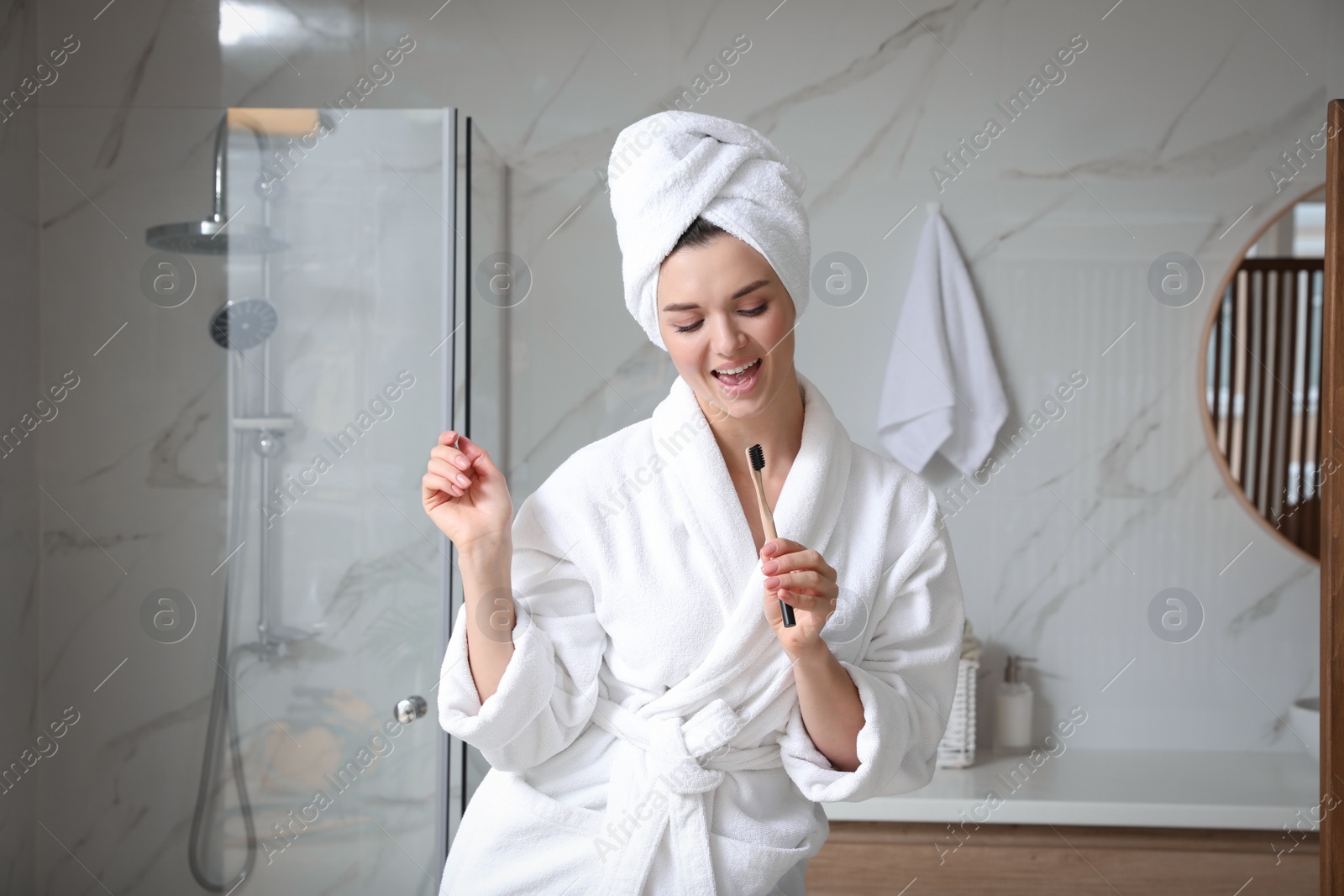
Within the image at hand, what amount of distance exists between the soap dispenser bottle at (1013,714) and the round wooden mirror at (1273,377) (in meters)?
0.57

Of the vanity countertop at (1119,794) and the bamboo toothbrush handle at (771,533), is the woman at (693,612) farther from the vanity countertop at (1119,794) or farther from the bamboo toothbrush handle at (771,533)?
the vanity countertop at (1119,794)

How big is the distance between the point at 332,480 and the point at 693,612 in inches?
29.6

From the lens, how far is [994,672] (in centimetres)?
196

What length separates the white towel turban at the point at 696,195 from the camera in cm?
88

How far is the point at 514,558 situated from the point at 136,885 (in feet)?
3.58

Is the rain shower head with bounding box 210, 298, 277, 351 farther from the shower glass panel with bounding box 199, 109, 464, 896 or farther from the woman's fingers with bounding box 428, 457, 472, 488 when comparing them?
the woman's fingers with bounding box 428, 457, 472, 488

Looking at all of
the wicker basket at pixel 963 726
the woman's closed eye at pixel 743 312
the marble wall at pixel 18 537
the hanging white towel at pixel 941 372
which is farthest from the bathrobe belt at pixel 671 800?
the marble wall at pixel 18 537

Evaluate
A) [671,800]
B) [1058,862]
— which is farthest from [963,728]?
[671,800]

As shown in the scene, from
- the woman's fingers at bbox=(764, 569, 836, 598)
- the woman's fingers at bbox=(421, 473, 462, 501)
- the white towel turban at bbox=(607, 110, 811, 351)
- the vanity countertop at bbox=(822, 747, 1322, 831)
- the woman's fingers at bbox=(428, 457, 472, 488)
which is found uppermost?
the white towel turban at bbox=(607, 110, 811, 351)

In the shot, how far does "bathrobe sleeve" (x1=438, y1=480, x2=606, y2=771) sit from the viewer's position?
88 centimetres

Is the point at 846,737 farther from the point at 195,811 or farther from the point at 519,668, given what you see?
the point at 195,811

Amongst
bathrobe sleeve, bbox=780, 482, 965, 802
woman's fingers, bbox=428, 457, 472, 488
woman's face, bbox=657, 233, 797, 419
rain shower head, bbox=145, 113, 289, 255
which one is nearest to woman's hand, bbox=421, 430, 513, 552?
woman's fingers, bbox=428, 457, 472, 488

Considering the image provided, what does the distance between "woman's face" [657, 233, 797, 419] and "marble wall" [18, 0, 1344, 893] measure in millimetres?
1063

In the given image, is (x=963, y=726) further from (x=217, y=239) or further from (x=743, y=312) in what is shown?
(x=217, y=239)
